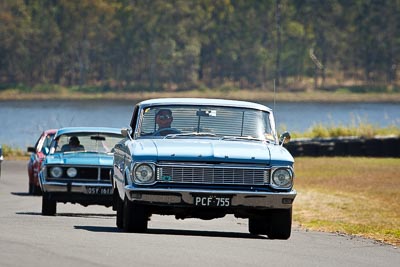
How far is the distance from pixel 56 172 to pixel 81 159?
458 millimetres

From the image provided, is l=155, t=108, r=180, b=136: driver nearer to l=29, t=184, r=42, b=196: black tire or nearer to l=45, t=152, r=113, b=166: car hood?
l=45, t=152, r=113, b=166: car hood

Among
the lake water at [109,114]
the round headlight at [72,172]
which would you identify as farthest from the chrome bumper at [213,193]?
the lake water at [109,114]

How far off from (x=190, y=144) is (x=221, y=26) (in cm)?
12782

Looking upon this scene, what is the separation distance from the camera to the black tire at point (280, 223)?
14781 mm

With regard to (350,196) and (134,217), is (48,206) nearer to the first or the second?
(134,217)

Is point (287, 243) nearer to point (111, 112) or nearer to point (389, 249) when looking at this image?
point (389, 249)

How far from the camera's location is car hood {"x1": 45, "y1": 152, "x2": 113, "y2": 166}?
67.1 ft

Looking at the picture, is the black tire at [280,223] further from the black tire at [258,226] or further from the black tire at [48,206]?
the black tire at [48,206]

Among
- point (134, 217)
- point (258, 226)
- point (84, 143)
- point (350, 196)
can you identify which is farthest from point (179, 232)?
point (350, 196)

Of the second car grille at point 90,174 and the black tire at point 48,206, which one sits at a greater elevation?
the second car grille at point 90,174

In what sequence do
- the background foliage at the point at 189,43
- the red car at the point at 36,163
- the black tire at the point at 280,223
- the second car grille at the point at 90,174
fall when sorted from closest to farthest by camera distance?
the black tire at the point at 280,223, the second car grille at the point at 90,174, the red car at the point at 36,163, the background foliage at the point at 189,43

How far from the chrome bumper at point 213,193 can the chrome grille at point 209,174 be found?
16cm

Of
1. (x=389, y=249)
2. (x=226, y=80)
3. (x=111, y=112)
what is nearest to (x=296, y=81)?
(x=226, y=80)

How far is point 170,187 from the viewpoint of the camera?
14.4m
